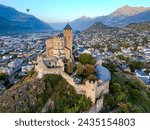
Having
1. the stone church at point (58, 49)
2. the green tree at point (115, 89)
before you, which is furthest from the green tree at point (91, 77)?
the stone church at point (58, 49)

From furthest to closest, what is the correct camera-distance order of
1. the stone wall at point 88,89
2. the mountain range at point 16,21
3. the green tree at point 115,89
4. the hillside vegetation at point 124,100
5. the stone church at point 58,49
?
the mountain range at point 16,21, the stone church at point 58,49, the green tree at point 115,89, the hillside vegetation at point 124,100, the stone wall at point 88,89

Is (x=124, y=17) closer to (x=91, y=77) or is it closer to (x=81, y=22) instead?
(x=81, y=22)

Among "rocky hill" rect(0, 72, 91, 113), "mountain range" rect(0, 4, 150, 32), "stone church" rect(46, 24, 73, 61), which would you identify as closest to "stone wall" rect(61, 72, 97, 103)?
"rocky hill" rect(0, 72, 91, 113)

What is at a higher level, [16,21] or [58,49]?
[58,49]

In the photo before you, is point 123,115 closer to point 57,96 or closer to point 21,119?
point 21,119

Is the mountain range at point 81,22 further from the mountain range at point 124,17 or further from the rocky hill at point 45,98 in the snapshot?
the rocky hill at point 45,98

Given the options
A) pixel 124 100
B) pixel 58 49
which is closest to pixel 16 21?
pixel 58 49
